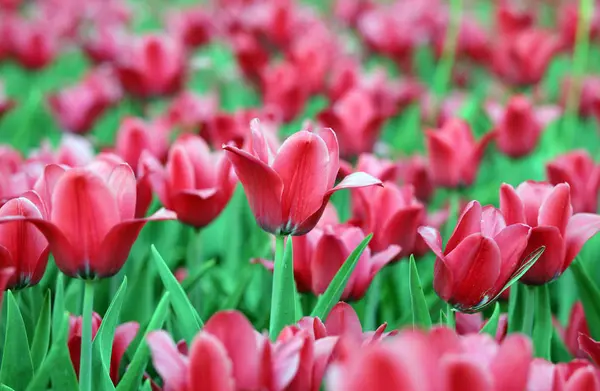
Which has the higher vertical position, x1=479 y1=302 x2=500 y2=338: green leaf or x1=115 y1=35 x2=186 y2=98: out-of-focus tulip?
x1=115 y1=35 x2=186 y2=98: out-of-focus tulip

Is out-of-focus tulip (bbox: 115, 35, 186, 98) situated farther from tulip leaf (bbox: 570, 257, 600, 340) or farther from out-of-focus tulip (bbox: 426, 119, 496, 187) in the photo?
tulip leaf (bbox: 570, 257, 600, 340)

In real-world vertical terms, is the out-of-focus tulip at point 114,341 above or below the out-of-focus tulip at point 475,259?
below

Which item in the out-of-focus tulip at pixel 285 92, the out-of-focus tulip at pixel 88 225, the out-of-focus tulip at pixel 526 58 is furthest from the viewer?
the out-of-focus tulip at pixel 526 58

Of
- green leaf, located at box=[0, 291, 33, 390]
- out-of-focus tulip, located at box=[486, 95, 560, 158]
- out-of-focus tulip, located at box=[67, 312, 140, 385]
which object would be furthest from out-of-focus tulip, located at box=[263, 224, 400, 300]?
out-of-focus tulip, located at box=[486, 95, 560, 158]

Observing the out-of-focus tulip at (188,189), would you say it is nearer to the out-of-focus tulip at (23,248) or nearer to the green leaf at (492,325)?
the out-of-focus tulip at (23,248)

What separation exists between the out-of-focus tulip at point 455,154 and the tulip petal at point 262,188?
2.45 ft

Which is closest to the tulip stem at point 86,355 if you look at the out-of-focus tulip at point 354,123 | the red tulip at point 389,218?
the red tulip at point 389,218

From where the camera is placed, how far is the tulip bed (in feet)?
2.42

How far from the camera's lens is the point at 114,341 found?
103 cm

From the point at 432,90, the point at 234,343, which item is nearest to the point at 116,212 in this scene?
the point at 234,343

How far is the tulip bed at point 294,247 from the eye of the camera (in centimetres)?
74

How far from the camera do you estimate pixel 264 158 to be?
990 millimetres

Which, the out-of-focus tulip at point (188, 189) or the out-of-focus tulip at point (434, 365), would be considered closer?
the out-of-focus tulip at point (434, 365)

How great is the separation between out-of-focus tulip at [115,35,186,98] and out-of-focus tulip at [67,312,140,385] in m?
1.36
